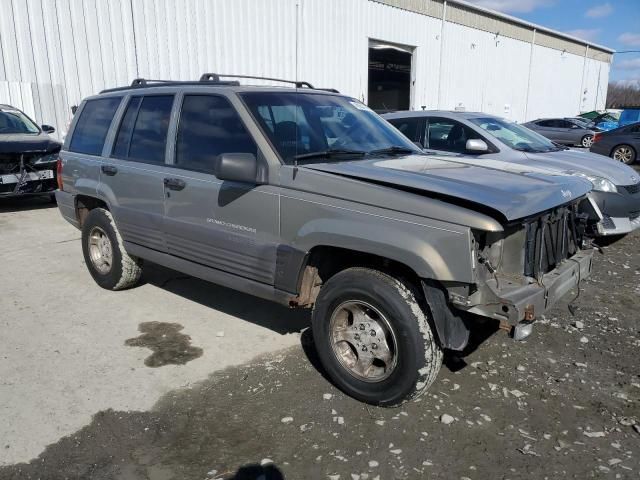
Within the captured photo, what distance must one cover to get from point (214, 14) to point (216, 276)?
1160cm

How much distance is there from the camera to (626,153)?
1585 centimetres

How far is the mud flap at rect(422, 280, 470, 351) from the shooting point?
2934mm

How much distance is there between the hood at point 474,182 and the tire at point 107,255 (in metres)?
2.48

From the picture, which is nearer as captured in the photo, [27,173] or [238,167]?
[238,167]

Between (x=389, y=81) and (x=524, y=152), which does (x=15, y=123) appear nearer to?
(x=524, y=152)

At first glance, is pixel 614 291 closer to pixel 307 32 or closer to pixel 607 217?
pixel 607 217

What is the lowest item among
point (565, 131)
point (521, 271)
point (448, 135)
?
point (521, 271)

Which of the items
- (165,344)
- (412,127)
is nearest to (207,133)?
(165,344)

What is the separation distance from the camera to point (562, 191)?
333 centimetres

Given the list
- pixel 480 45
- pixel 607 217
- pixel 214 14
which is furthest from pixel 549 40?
pixel 607 217

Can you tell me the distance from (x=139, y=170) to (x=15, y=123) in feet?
23.3

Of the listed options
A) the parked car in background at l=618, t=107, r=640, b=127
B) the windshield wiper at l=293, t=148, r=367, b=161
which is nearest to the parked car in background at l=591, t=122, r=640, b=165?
A: the windshield wiper at l=293, t=148, r=367, b=161

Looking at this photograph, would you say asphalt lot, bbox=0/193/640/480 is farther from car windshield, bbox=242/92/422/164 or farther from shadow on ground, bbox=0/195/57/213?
shadow on ground, bbox=0/195/57/213

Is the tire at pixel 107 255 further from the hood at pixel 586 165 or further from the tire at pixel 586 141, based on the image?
the tire at pixel 586 141
